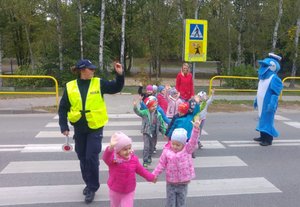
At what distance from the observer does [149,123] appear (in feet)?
21.5

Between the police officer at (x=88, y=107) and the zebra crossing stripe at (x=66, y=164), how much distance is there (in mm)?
1578

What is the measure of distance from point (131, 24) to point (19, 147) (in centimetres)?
2713

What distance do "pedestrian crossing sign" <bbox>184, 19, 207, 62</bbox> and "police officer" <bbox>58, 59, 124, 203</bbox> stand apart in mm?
7622

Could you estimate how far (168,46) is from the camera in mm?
28469

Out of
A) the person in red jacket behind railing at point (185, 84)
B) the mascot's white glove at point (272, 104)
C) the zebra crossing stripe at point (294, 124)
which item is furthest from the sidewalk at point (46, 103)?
the mascot's white glove at point (272, 104)

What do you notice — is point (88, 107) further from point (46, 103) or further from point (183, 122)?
point (46, 103)

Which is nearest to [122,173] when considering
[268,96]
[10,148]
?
[10,148]

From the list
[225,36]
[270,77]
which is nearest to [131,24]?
[225,36]

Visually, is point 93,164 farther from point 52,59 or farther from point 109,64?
point 109,64

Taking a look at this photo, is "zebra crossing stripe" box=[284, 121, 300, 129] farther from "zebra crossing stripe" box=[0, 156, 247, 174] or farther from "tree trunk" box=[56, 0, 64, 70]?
"tree trunk" box=[56, 0, 64, 70]

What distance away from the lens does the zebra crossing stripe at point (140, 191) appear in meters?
5.19

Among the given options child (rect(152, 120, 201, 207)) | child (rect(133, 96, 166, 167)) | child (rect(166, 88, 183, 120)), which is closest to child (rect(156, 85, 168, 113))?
child (rect(166, 88, 183, 120))

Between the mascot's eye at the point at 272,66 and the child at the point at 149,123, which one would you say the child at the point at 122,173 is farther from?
the mascot's eye at the point at 272,66

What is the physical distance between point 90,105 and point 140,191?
1494 millimetres
